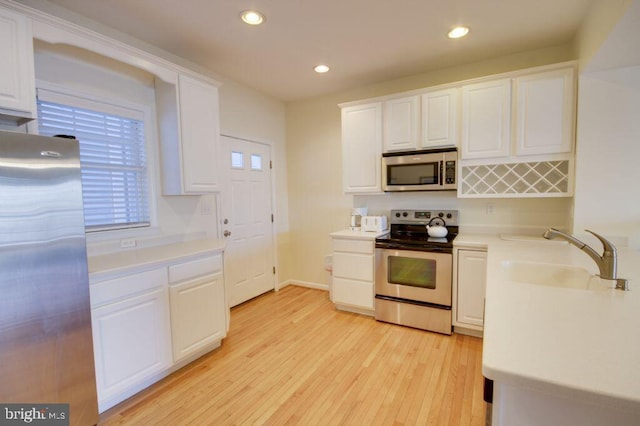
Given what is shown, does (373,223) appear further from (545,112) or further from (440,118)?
(545,112)

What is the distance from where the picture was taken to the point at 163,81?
2.45 metres

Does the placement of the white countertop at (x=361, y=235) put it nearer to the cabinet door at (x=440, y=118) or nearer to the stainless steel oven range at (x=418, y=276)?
the stainless steel oven range at (x=418, y=276)

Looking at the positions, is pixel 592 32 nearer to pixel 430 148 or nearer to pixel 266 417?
pixel 430 148

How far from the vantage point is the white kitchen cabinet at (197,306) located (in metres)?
2.21

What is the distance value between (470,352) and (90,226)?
10.5ft

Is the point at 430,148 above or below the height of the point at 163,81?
below

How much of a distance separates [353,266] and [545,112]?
2.24m

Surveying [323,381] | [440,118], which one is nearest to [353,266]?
[323,381]

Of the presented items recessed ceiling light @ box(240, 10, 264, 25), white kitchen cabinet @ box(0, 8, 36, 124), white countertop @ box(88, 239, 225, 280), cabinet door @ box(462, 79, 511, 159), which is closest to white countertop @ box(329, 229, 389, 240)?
cabinet door @ box(462, 79, 511, 159)

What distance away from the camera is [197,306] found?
7.71ft

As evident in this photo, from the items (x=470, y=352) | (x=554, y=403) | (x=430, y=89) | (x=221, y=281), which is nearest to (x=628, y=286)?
(x=554, y=403)

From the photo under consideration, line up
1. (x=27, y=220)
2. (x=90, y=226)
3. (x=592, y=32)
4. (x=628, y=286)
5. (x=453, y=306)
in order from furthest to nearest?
(x=453, y=306)
(x=90, y=226)
(x=592, y=32)
(x=27, y=220)
(x=628, y=286)

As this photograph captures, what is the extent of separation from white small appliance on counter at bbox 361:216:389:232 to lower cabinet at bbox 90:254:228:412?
Result: 162cm

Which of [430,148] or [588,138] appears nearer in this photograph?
[588,138]
